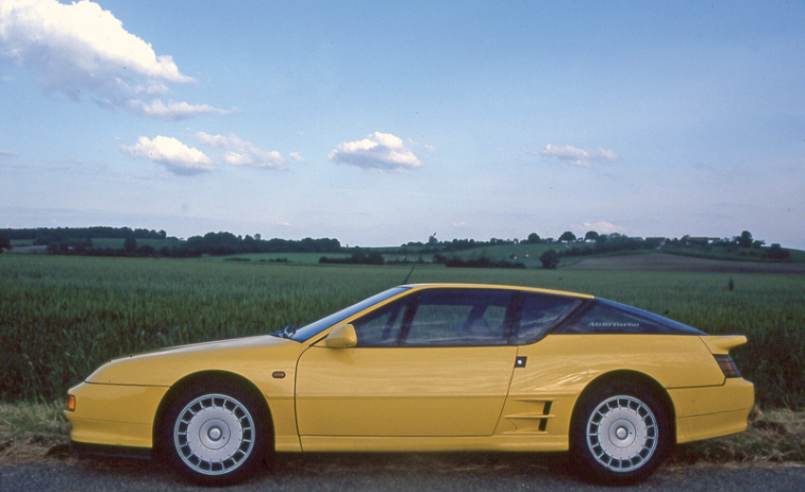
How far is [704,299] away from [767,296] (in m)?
3.53

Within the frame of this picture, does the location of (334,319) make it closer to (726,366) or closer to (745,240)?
(726,366)

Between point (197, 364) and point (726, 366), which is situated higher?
point (726, 366)

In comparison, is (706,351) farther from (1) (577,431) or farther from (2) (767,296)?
(2) (767,296)

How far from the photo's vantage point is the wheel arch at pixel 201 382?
158 inches

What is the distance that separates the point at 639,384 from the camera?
166 inches

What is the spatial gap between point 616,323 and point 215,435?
2.90 meters

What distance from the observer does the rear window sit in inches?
171

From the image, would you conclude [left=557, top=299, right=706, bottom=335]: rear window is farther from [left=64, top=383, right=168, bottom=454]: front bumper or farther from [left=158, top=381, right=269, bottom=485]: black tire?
[left=64, top=383, right=168, bottom=454]: front bumper

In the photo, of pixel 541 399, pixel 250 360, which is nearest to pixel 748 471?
pixel 541 399

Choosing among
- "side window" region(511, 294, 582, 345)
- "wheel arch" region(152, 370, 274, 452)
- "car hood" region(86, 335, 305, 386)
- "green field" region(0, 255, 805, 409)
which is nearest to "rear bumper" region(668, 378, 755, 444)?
"side window" region(511, 294, 582, 345)

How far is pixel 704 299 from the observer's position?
21.1 metres

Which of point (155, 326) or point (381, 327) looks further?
point (155, 326)

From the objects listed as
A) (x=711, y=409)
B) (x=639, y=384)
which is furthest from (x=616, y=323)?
(x=711, y=409)

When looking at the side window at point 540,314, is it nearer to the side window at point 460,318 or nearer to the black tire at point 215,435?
the side window at point 460,318
